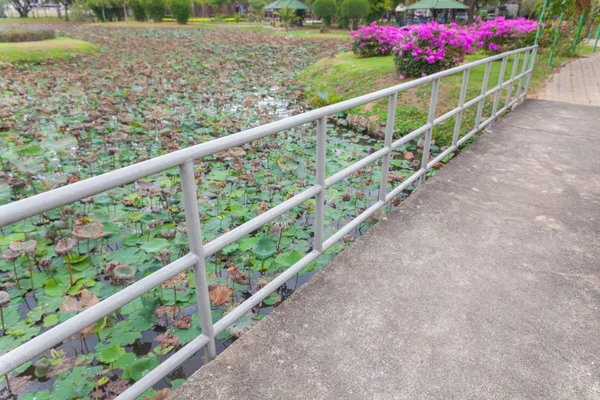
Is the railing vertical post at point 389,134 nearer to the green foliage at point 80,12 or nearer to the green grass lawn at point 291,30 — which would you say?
the green grass lawn at point 291,30

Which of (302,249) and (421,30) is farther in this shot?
(421,30)

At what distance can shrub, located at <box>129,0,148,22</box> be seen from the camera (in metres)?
36.4

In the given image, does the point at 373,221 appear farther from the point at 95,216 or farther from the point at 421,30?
the point at 421,30

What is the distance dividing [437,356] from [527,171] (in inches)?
113

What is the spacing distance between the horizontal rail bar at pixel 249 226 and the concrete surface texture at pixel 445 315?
509 mm

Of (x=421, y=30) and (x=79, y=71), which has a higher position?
(x=421, y=30)

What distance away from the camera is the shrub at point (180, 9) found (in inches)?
1344

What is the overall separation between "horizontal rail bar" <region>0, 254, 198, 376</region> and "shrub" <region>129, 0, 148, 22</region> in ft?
132

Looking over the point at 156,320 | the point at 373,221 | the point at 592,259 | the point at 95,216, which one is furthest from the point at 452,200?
the point at 95,216

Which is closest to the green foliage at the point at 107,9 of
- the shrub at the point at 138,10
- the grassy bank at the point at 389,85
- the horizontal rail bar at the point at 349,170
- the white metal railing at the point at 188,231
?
the shrub at the point at 138,10

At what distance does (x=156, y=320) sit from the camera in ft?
8.30

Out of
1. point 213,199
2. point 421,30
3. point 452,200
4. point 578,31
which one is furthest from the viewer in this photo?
point 578,31

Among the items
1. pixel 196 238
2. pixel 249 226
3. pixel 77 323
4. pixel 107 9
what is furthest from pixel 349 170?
pixel 107 9

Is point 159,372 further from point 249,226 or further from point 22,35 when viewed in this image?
point 22,35
